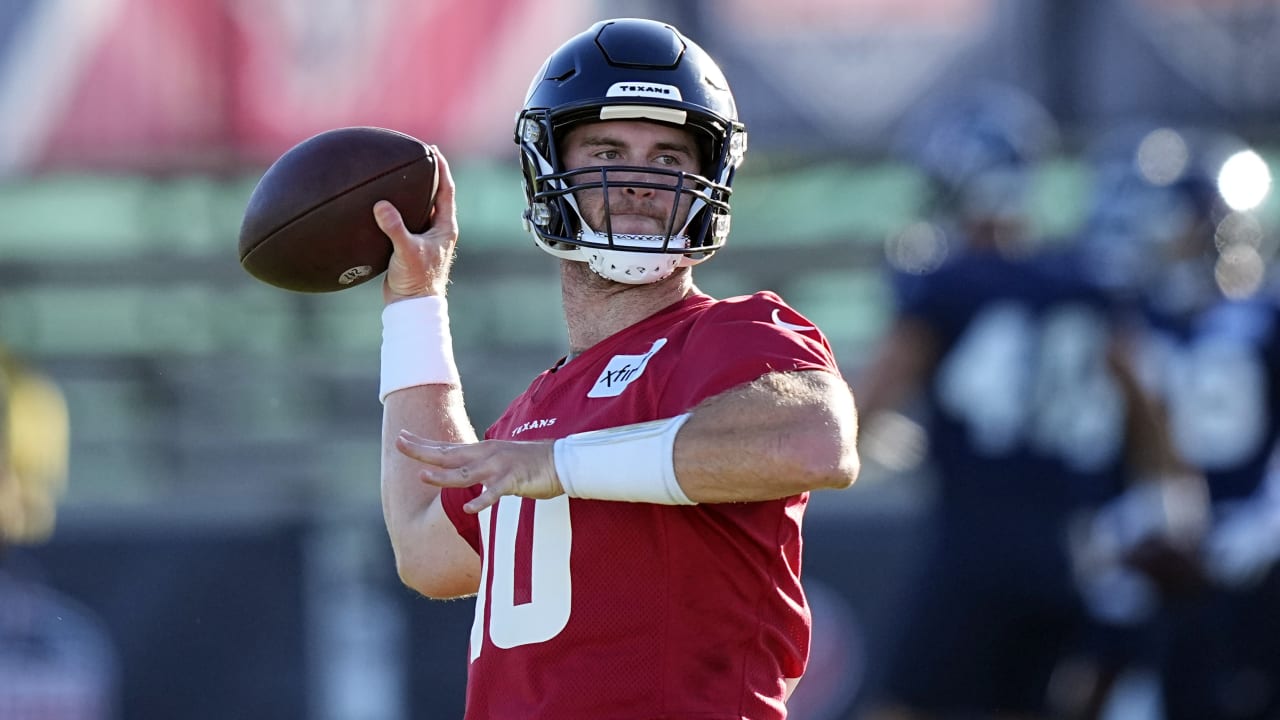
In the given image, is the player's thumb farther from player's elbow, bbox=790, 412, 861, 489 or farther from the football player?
player's elbow, bbox=790, 412, 861, 489

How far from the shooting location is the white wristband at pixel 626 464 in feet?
7.73

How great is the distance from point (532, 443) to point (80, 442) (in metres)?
5.46

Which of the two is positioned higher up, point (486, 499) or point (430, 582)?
point (486, 499)

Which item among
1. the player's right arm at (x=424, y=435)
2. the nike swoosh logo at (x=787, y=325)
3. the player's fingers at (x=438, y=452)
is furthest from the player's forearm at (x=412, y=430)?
the nike swoosh logo at (x=787, y=325)

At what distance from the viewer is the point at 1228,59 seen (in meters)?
7.47

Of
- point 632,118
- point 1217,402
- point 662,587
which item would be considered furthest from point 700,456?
point 1217,402

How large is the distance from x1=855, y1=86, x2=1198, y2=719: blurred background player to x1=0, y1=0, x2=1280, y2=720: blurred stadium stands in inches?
57.4

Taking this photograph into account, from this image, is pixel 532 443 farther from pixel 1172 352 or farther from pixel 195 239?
pixel 195 239

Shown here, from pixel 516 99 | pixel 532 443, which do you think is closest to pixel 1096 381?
pixel 516 99

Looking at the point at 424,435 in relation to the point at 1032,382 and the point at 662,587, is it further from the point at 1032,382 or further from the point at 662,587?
the point at 1032,382

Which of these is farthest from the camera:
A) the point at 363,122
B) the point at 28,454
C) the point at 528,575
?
the point at 363,122

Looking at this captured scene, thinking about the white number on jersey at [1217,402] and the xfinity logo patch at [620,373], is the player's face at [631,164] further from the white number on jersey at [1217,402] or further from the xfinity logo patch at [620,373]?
the white number on jersey at [1217,402]

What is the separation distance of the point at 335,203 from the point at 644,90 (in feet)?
1.86

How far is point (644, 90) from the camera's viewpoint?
2.70m
